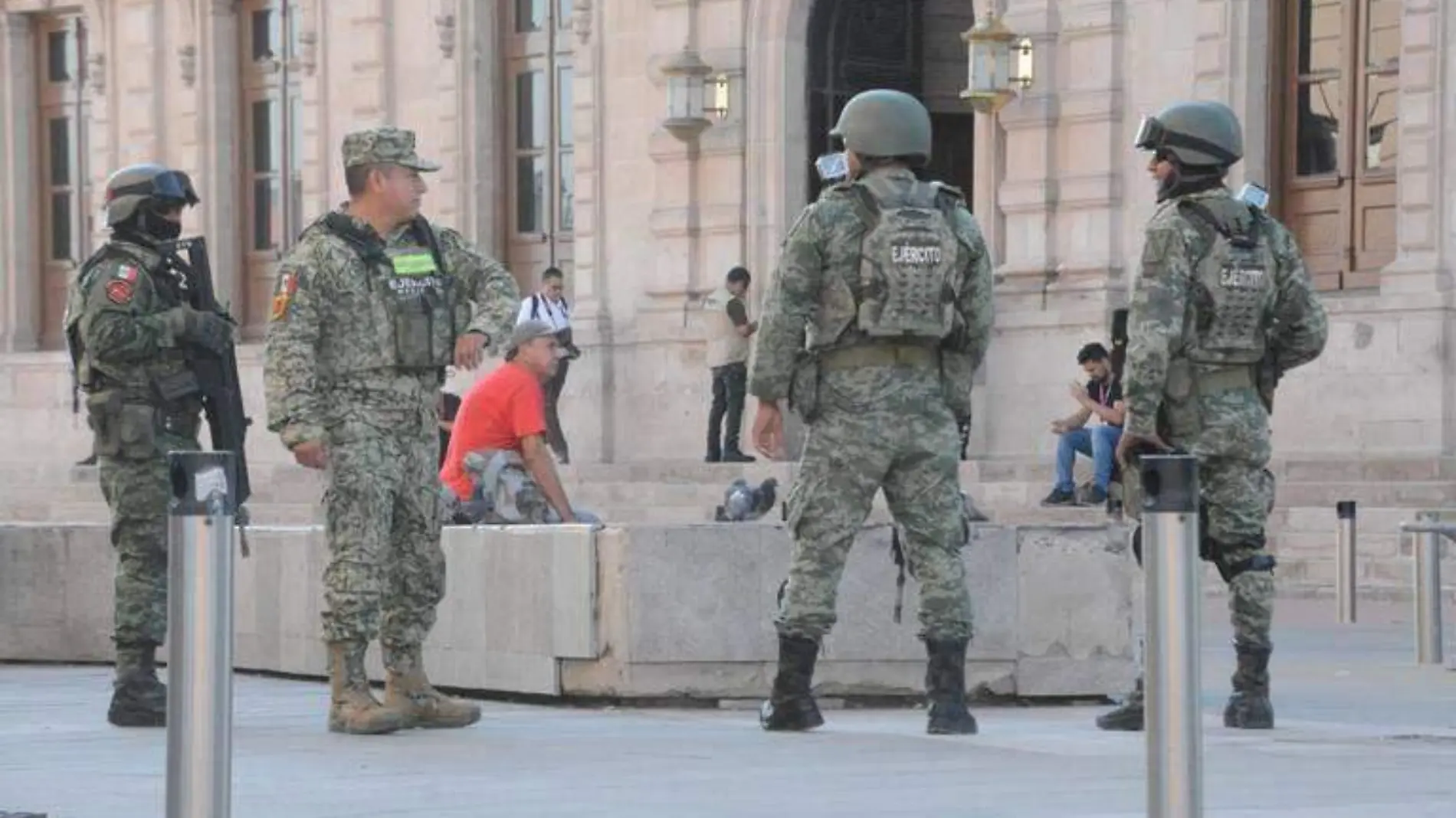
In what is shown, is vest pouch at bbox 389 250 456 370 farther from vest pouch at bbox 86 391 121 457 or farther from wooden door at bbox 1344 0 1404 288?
wooden door at bbox 1344 0 1404 288

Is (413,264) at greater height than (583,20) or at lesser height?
lesser

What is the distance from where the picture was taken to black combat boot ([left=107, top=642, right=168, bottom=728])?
12.0m

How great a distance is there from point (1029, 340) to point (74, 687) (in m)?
12.1

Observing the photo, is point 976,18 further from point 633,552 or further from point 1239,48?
point 633,552

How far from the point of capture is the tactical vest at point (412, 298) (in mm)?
11359

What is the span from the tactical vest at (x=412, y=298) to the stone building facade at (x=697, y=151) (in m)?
12.4

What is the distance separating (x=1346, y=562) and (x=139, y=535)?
8.04m

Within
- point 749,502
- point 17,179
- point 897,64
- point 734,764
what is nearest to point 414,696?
point 734,764

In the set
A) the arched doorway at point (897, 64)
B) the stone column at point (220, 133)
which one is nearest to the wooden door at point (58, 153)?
the stone column at point (220, 133)

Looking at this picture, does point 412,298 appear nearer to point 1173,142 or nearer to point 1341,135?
point 1173,142

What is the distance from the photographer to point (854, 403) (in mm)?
11039

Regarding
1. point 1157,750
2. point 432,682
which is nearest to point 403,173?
point 432,682

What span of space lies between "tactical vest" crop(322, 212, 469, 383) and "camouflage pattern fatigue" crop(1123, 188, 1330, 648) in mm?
2090

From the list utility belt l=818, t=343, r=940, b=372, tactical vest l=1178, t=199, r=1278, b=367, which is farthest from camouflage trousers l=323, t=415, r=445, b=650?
tactical vest l=1178, t=199, r=1278, b=367
